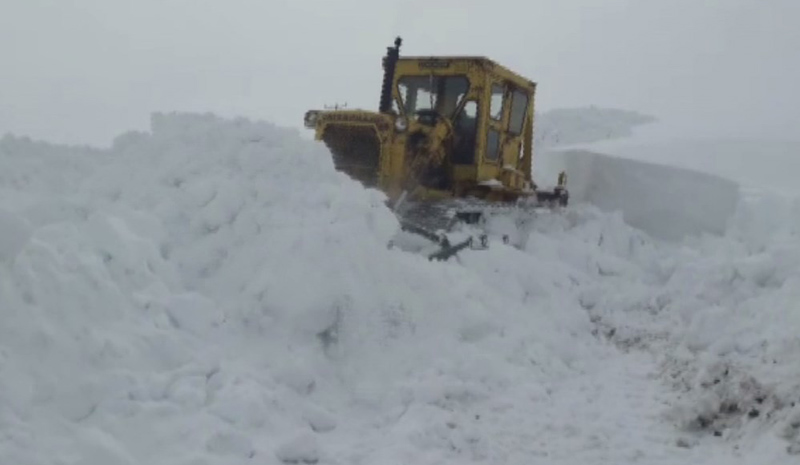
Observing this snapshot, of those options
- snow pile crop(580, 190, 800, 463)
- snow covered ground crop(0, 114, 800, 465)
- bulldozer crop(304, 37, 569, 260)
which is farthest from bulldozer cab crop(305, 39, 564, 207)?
snow pile crop(580, 190, 800, 463)

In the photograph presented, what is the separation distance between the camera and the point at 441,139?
1106 centimetres

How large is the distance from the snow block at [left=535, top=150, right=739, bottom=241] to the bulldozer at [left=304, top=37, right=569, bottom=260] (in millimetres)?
1172

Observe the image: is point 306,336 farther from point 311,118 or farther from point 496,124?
point 496,124

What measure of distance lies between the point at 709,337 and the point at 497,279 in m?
2.04

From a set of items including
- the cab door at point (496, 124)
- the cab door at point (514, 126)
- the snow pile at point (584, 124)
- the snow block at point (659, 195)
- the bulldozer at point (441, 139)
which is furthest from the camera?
the snow pile at point (584, 124)

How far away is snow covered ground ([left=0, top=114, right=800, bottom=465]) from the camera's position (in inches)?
170

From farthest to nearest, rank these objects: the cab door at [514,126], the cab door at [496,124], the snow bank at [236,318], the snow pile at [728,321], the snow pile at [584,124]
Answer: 1. the snow pile at [584,124]
2. the cab door at [514,126]
3. the cab door at [496,124]
4. the snow pile at [728,321]
5. the snow bank at [236,318]

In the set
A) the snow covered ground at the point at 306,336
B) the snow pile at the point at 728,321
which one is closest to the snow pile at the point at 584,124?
the snow pile at the point at 728,321

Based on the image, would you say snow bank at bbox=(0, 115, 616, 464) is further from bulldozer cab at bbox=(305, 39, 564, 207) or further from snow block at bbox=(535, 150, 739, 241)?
snow block at bbox=(535, 150, 739, 241)

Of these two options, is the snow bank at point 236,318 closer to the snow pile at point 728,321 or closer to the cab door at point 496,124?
the snow pile at point 728,321

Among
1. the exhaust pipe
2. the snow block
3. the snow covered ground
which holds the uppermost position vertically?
the exhaust pipe

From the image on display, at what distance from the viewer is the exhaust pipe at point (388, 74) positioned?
11.0 m

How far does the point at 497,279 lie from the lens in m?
8.05

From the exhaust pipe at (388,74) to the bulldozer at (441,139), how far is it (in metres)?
0.01
